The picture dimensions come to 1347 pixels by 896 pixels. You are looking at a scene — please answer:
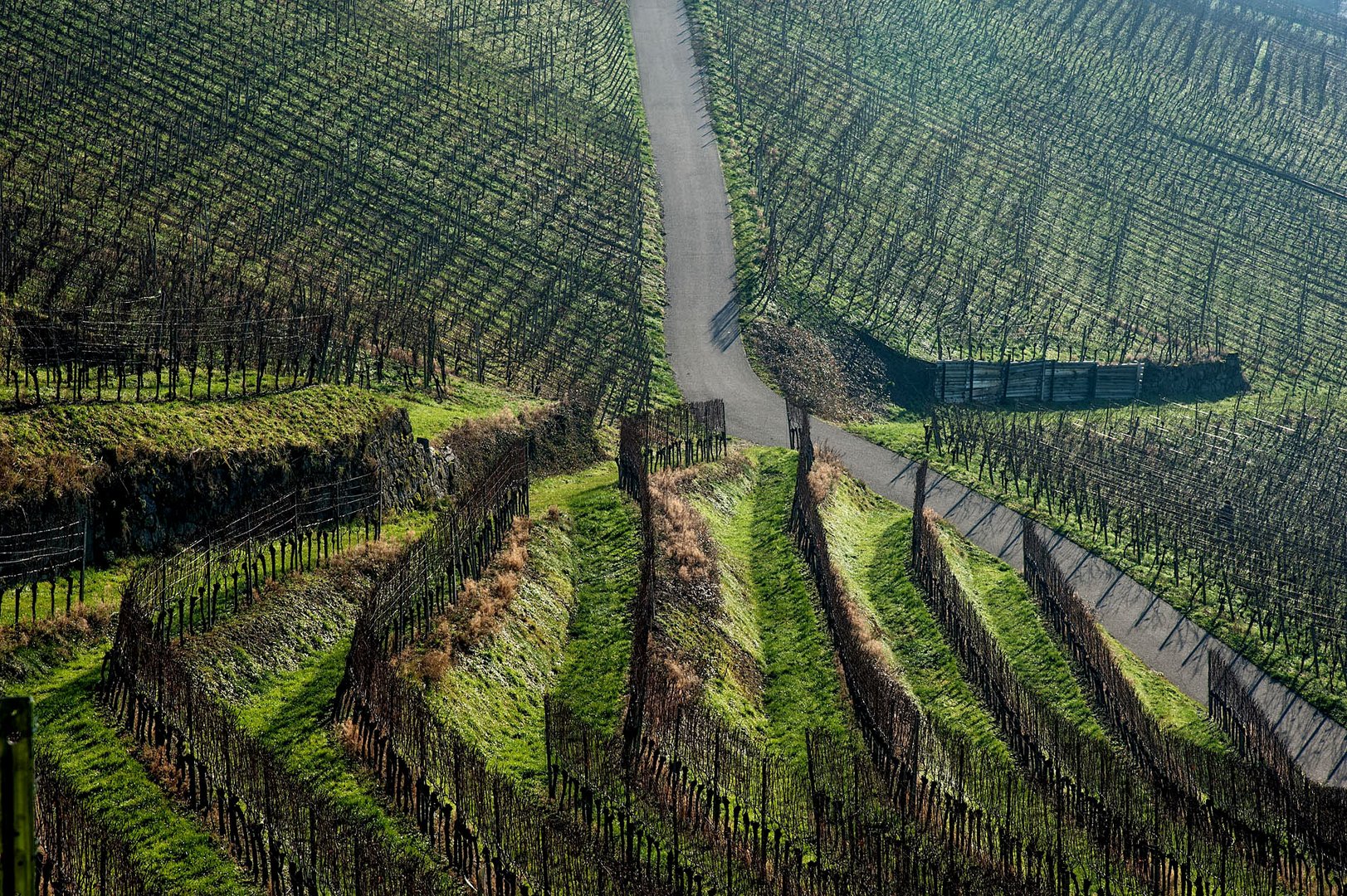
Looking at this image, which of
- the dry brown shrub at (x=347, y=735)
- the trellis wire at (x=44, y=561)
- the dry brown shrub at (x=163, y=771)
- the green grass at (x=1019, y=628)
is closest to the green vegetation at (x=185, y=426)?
the trellis wire at (x=44, y=561)

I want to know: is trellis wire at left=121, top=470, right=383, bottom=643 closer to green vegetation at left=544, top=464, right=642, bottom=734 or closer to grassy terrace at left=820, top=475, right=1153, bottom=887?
green vegetation at left=544, top=464, right=642, bottom=734

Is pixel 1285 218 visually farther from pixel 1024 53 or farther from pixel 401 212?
pixel 401 212

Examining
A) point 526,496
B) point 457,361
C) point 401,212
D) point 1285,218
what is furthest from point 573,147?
point 1285,218

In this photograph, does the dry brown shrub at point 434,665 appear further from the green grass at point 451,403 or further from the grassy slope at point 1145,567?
the grassy slope at point 1145,567

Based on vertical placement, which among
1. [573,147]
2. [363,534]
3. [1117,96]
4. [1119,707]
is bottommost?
[1119,707]

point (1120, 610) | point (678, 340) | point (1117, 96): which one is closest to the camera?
point (1120, 610)

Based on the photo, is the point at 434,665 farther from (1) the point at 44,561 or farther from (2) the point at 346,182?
(2) the point at 346,182
